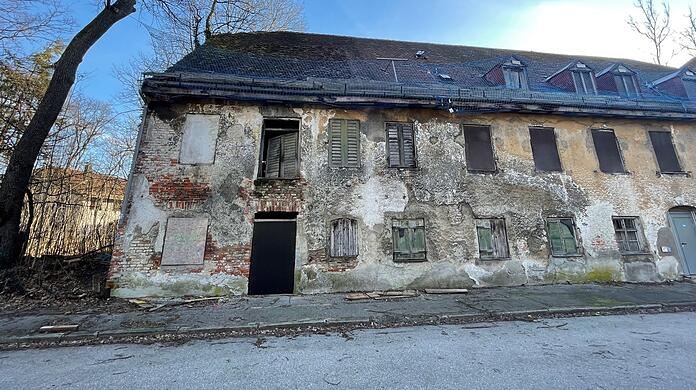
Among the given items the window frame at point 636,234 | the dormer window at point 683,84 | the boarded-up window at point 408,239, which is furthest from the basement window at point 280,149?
the dormer window at point 683,84

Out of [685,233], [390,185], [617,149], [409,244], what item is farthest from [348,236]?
[685,233]

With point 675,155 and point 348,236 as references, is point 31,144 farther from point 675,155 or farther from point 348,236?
point 675,155

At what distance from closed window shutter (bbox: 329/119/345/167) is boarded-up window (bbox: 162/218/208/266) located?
3.77 metres

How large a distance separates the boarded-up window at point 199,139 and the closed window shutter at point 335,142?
3.19 m

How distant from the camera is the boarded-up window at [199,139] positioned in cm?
775

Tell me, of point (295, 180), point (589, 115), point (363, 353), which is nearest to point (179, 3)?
point (295, 180)

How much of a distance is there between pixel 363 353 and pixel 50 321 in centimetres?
572

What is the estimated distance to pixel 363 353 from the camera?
12.8 feet

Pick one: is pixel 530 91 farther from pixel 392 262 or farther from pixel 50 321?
pixel 50 321

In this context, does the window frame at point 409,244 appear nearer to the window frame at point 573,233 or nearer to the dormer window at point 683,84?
the window frame at point 573,233

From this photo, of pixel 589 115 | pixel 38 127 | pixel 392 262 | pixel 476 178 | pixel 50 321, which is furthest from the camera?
pixel 589 115

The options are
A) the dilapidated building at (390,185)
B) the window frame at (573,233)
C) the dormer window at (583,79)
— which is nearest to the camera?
the dilapidated building at (390,185)

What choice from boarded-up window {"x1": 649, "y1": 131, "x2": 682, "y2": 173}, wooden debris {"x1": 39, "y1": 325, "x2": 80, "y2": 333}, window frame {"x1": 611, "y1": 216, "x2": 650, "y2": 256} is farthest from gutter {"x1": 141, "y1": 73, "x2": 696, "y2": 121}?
wooden debris {"x1": 39, "y1": 325, "x2": 80, "y2": 333}

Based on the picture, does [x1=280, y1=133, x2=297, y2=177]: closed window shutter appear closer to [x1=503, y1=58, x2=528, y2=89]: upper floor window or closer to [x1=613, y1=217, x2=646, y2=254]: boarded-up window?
[x1=503, y1=58, x2=528, y2=89]: upper floor window
